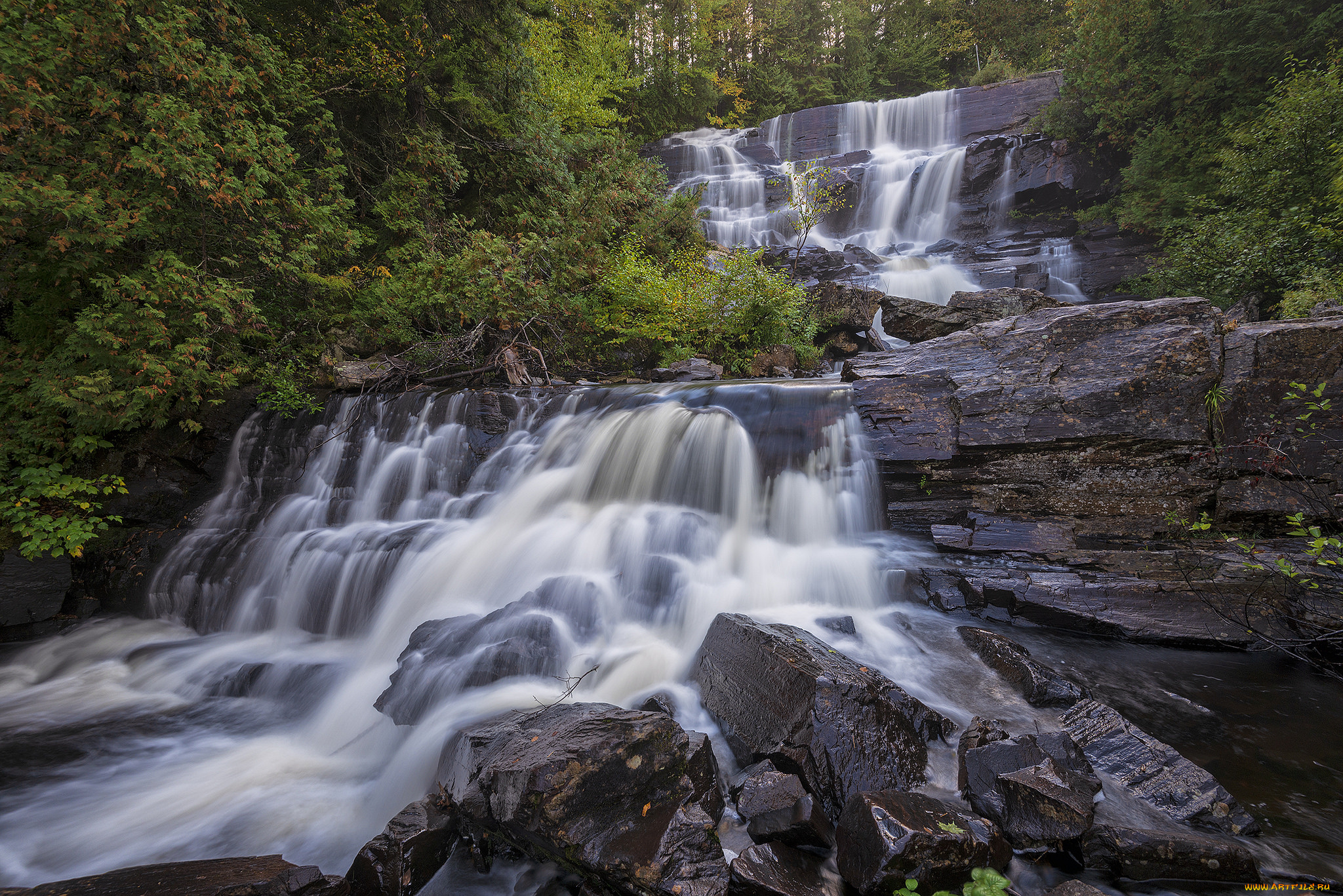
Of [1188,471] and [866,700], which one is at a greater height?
[1188,471]

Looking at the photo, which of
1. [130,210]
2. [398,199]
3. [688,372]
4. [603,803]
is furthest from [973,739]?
[398,199]

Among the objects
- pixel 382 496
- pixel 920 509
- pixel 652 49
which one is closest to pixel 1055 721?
pixel 920 509

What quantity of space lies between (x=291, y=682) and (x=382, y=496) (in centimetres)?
295

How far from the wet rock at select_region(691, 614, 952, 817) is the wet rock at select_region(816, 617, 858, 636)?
0.86 meters

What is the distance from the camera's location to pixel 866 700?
282 cm

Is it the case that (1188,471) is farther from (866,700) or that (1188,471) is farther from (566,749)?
(566,749)

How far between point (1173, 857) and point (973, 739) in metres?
0.82

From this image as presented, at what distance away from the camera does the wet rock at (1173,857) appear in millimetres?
2115

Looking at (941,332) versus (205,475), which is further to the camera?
(941,332)

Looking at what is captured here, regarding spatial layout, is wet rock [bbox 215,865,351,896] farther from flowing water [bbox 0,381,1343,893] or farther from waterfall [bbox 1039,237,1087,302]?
waterfall [bbox 1039,237,1087,302]

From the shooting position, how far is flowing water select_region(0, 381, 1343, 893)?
3139 millimetres

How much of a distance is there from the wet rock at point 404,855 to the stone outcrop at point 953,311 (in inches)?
417

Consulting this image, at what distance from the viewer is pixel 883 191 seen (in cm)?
1836

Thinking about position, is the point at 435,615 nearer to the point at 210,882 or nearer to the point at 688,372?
the point at 210,882
